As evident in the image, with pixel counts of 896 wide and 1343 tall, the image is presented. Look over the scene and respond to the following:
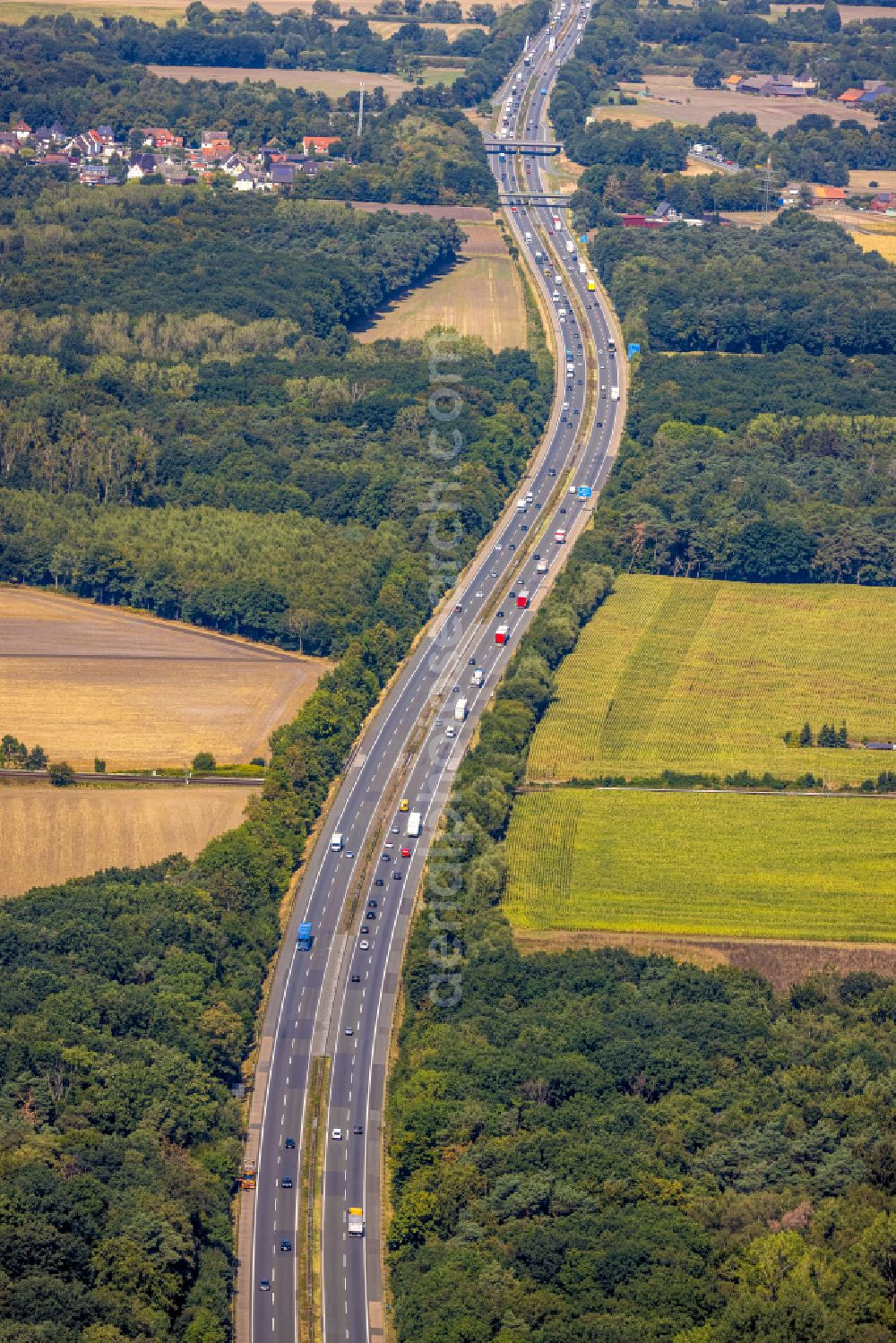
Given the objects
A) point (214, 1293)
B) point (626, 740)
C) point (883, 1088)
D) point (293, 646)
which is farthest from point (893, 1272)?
point (293, 646)

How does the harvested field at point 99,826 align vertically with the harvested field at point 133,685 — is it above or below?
below

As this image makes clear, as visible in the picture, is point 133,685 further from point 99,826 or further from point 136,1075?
point 136,1075

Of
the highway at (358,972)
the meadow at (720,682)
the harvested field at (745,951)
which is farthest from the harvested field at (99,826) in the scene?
the harvested field at (745,951)

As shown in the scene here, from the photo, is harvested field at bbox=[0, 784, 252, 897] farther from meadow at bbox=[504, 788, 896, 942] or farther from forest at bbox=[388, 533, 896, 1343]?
meadow at bbox=[504, 788, 896, 942]

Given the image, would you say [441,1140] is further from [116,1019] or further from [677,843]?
[677,843]

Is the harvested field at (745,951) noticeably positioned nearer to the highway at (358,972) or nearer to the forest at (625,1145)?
the forest at (625,1145)

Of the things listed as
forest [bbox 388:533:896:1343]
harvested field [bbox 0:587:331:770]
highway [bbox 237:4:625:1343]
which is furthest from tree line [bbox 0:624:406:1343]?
harvested field [bbox 0:587:331:770]
